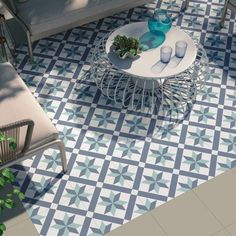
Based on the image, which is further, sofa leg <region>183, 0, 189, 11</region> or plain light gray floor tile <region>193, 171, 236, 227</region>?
sofa leg <region>183, 0, 189, 11</region>

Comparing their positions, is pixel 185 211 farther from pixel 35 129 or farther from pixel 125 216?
pixel 35 129

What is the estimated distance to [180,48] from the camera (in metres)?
4.09

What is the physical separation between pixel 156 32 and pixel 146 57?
35cm

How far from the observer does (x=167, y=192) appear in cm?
373

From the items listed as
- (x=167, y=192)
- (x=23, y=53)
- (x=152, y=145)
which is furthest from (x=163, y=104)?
(x=23, y=53)

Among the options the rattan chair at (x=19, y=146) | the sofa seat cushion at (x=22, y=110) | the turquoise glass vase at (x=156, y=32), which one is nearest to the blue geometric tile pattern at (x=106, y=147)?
the rattan chair at (x=19, y=146)

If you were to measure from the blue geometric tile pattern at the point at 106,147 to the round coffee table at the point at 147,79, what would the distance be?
11cm

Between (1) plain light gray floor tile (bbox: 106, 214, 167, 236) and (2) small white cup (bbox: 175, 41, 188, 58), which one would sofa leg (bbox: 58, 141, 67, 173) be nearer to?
(1) plain light gray floor tile (bbox: 106, 214, 167, 236)

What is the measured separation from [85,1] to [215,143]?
196cm

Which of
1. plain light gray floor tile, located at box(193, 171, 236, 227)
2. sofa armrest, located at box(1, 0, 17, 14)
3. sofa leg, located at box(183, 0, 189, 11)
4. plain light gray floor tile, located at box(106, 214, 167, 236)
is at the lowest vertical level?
plain light gray floor tile, located at box(193, 171, 236, 227)

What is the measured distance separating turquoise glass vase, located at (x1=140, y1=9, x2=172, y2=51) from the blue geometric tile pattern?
2.20ft

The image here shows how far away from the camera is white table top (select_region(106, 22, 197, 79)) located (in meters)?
3.99

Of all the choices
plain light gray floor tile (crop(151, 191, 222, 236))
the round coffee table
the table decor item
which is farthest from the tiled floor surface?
the table decor item

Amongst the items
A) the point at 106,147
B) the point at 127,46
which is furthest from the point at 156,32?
the point at 106,147
